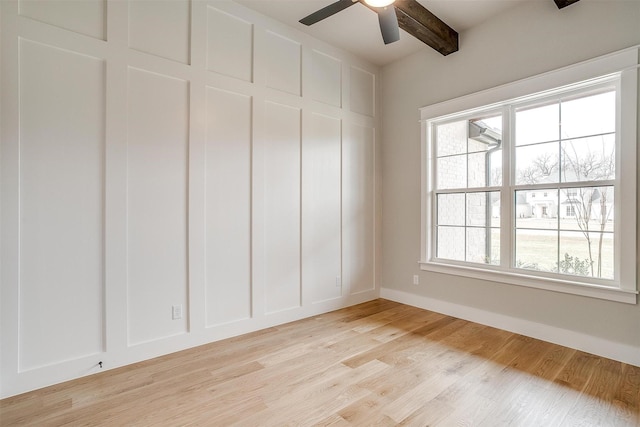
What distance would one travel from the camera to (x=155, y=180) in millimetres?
2539

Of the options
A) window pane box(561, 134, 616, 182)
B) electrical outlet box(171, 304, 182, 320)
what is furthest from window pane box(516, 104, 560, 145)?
electrical outlet box(171, 304, 182, 320)

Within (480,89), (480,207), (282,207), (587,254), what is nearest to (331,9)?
(282,207)

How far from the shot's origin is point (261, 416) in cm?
182

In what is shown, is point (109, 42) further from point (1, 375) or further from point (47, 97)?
point (1, 375)

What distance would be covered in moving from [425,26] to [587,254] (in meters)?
2.61

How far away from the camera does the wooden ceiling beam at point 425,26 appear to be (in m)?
2.88

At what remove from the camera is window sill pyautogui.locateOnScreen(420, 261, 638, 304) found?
2.47 metres

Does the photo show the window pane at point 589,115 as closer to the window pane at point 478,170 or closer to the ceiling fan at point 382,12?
the window pane at point 478,170

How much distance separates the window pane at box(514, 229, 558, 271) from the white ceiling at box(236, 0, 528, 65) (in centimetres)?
225

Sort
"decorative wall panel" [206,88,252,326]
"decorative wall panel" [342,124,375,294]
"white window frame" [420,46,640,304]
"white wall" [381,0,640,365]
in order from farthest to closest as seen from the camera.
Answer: "decorative wall panel" [342,124,375,294] → "decorative wall panel" [206,88,252,326] → "white wall" [381,0,640,365] → "white window frame" [420,46,640,304]

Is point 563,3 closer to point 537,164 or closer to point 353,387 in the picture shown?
point 537,164

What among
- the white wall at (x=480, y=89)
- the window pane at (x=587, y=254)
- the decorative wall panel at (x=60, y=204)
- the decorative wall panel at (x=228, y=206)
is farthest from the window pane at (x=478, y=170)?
the decorative wall panel at (x=60, y=204)

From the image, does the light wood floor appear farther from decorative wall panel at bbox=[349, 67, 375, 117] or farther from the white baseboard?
decorative wall panel at bbox=[349, 67, 375, 117]

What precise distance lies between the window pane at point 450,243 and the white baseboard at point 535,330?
557 mm
